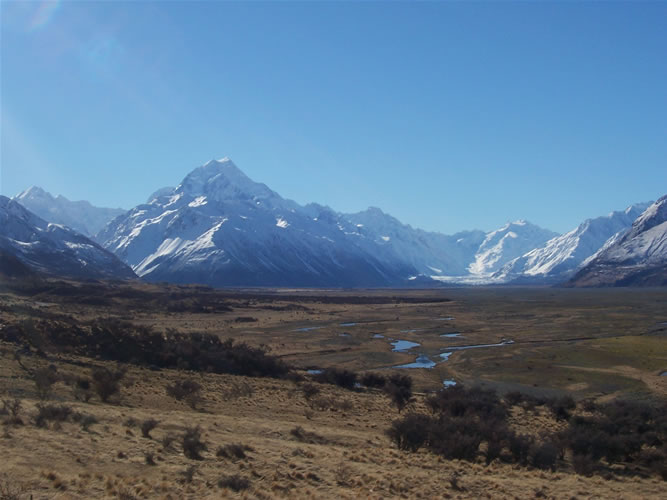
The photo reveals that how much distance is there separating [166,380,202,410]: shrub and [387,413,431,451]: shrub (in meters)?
11.8

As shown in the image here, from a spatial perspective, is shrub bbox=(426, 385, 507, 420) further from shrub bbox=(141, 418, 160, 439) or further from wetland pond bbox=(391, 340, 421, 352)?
wetland pond bbox=(391, 340, 421, 352)

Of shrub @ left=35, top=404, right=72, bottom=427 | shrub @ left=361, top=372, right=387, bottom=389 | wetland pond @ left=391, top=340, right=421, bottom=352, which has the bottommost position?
wetland pond @ left=391, top=340, right=421, bottom=352

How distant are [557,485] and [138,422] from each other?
54.3 ft

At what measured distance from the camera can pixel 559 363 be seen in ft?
191

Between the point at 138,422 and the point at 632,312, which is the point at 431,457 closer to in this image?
the point at 138,422

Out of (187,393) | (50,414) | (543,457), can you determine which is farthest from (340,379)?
(50,414)

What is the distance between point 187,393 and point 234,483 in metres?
16.6

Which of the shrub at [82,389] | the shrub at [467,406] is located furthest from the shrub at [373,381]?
the shrub at [82,389]

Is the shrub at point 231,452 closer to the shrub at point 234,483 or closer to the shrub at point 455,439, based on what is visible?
the shrub at point 234,483

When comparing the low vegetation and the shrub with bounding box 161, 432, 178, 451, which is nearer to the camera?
the shrub with bounding box 161, 432, 178, 451

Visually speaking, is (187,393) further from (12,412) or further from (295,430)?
(12,412)

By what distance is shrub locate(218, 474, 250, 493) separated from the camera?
1662cm

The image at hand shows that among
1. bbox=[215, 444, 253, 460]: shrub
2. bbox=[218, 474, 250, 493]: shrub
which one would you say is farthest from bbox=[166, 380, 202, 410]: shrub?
bbox=[218, 474, 250, 493]: shrub

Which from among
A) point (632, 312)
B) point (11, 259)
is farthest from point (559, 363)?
point (11, 259)
